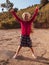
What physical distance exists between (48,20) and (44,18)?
628 mm

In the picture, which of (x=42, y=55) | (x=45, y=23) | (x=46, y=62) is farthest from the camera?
(x=45, y=23)

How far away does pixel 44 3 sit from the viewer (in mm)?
22438

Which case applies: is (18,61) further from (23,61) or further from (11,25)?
(11,25)

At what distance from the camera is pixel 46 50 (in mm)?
7828

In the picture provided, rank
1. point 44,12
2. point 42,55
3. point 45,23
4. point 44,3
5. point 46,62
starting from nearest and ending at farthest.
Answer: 1. point 46,62
2. point 42,55
3. point 45,23
4. point 44,12
5. point 44,3

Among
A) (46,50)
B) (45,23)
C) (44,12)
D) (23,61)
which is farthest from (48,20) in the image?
(23,61)

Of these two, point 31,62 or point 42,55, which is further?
point 42,55

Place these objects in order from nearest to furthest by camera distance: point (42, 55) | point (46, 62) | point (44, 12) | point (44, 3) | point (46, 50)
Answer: point (46, 62) → point (42, 55) → point (46, 50) → point (44, 12) → point (44, 3)

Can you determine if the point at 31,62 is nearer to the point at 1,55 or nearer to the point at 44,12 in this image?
the point at 1,55

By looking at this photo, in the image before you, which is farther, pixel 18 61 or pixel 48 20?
pixel 48 20

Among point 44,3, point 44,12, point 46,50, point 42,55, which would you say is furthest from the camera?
point 44,3

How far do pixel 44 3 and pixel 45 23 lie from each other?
6967 mm

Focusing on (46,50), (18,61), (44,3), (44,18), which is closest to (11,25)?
(44,18)

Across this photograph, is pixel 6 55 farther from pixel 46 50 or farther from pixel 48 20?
pixel 48 20
